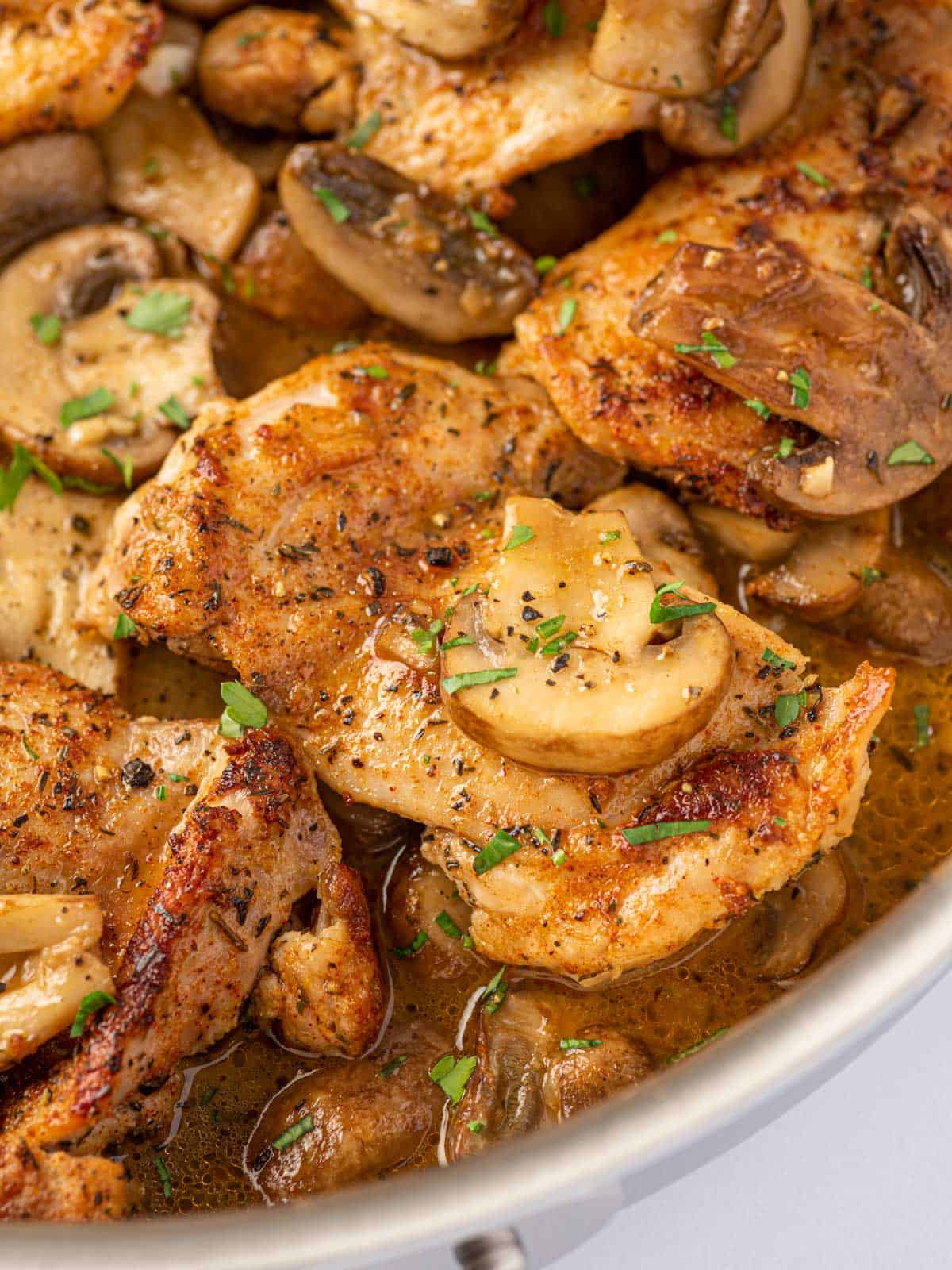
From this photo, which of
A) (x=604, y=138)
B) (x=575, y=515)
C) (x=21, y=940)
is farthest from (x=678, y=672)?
(x=604, y=138)

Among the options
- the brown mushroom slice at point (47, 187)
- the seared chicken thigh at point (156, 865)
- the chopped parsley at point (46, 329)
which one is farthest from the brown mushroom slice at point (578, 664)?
the brown mushroom slice at point (47, 187)

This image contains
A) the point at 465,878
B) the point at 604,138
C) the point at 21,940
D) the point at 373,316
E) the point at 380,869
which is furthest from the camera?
the point at 373,316

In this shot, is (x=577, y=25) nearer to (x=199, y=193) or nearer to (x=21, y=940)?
(x=199, y=193)

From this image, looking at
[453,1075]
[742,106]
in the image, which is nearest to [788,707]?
[453,1075]

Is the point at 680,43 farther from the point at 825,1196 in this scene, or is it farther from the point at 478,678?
the point at 825,1196

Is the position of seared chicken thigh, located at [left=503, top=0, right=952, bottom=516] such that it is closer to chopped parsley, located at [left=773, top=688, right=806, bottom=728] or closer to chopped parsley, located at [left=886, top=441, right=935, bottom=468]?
chopped parsley, located at [left=886, top=441, right=935, bottom=468]
